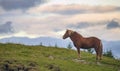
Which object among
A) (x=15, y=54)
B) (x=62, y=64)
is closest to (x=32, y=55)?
(x=15, y=54)

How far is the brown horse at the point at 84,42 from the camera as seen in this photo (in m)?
37.6

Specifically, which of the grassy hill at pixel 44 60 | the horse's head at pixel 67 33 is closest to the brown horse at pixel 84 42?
the horse's head at pixel 67 33

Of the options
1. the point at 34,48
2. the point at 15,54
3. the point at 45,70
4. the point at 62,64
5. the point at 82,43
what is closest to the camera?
the point at 45,70

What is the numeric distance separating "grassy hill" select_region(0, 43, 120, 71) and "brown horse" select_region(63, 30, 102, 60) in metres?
0.91

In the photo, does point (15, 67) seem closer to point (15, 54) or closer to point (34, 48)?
point (15, 54)

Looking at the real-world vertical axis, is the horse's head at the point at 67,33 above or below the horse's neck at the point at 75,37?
above

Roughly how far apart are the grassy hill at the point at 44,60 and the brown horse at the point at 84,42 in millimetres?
910

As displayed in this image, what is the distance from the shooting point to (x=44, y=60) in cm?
3381

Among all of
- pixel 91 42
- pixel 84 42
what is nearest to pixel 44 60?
pixel 84 42

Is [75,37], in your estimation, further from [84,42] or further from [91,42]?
[91,42]

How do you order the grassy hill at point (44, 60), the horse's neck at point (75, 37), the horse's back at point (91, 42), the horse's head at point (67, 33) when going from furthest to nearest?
the horse's head at point (67, 33) < the horse's neck at point (75, 37) < the horse's back at point (91, 42) < the grassy hill at point (44, 60)

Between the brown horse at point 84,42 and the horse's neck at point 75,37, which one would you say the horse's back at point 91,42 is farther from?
the horse's neck at point 75,37

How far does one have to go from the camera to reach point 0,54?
3519 centimetres

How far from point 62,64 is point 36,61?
1960 mm
